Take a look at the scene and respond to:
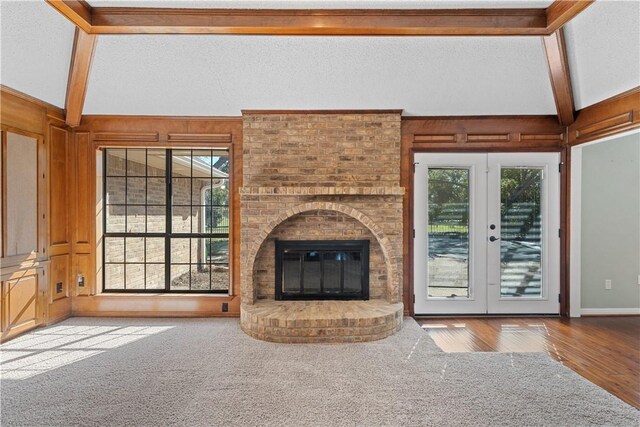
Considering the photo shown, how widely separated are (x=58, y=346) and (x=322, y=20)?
4.06 m

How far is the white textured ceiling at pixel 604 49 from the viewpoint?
298 cm

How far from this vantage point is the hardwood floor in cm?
280

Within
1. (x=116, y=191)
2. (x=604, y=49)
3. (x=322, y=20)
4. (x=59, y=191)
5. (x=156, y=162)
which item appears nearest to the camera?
(x=322, y=20)

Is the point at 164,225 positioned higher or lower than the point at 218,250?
higher

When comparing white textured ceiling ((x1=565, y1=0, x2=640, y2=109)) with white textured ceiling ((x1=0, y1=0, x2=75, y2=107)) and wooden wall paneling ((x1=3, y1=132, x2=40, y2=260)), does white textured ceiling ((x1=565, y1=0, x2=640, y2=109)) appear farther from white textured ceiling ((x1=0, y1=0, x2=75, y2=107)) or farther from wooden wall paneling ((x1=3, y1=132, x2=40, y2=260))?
wooden wall paneling ((x1=3, y1=132, x2=40, y2=260))

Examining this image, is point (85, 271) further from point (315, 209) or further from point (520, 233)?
point (520, 233)

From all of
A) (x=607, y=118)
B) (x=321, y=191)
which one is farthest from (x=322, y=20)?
(x=607, y=118)

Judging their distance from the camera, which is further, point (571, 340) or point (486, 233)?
point (486, 233)

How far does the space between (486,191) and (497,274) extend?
109cm

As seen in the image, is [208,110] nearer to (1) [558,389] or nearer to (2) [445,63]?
(2) [445,63]

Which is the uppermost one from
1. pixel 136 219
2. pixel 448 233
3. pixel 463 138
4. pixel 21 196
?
pixel 463 138

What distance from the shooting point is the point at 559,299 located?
4.39 metres

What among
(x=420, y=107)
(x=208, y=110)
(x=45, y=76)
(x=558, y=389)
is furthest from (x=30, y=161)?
(x=558, y=389)

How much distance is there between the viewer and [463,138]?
432 centimetres
